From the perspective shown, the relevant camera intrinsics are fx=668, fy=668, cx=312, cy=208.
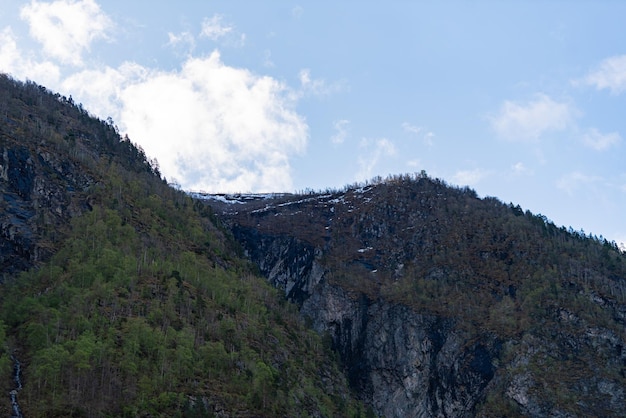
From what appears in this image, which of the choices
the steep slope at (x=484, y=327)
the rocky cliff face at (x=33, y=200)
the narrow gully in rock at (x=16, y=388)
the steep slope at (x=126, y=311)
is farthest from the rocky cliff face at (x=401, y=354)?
the narrow gully in rock at (x=16, y=388)

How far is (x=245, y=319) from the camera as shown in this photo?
144m

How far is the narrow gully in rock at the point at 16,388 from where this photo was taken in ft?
309

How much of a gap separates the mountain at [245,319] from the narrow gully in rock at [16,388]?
0.28m

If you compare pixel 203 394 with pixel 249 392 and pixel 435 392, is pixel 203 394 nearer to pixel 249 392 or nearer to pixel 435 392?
pixel 249 392

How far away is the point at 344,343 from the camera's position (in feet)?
596

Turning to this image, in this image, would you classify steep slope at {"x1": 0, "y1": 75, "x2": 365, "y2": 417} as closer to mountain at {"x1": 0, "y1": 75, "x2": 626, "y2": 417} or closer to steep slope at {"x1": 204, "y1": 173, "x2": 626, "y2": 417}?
mountain at {"x1": 0, "y1": 75, "x2": 626, "y2": 417}

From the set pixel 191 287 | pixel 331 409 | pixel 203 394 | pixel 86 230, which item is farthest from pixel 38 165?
pixel 331 409

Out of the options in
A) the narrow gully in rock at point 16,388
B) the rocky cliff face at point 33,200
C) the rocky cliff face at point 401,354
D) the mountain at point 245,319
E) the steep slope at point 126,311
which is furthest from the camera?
the rocky cliff face at point 401,354

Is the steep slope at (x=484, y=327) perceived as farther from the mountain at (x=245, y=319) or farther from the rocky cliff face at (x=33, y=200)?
the rocky cliff face at (x=33, y=200)

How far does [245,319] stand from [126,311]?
93.9 feet

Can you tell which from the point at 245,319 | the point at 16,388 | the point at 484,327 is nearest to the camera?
the point at 16,388

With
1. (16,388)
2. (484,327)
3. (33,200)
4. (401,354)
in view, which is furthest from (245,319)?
(484,327)

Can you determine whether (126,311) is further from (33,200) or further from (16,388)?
(33,200)

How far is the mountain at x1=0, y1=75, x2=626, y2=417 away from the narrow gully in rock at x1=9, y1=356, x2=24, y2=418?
0.92 ft
